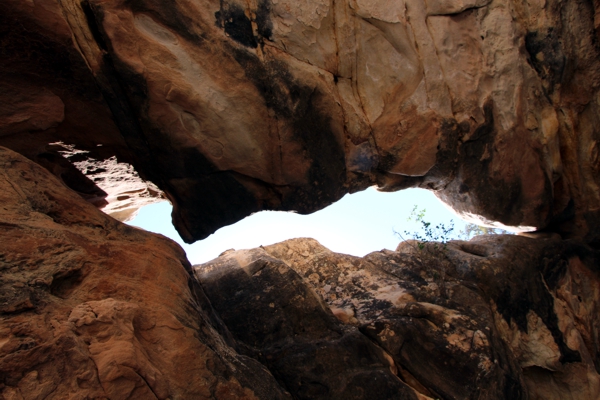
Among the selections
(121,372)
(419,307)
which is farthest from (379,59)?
(121,372)

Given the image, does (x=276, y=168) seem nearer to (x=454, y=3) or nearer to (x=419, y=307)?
(x=419, y=307)

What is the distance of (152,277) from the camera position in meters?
4.10

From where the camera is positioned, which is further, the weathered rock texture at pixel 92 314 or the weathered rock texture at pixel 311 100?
the weathered rock texture at pixel 311 100

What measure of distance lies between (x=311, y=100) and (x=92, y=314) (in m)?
3.69

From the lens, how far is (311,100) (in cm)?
566

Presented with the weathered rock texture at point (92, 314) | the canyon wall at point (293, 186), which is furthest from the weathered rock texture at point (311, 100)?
the weathered rock texture at point (92, 314)

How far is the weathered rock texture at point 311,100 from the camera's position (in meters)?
4.62

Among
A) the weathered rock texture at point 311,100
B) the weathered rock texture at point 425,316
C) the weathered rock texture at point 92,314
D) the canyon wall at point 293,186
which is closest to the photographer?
the weathered rock texture at point 92,314

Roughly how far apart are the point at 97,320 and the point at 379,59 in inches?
193

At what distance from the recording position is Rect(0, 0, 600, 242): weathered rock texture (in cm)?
462

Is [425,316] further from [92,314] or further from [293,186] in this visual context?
[92,314]

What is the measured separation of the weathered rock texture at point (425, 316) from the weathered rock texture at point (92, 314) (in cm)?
120

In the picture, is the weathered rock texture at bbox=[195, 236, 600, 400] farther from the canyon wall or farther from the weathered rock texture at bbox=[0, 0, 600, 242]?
the weathered rock texture at bbox=[0, 0, 600, 242]

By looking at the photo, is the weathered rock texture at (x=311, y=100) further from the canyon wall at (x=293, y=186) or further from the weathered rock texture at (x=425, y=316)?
the weathered rock texture at (x=425, y=316)
